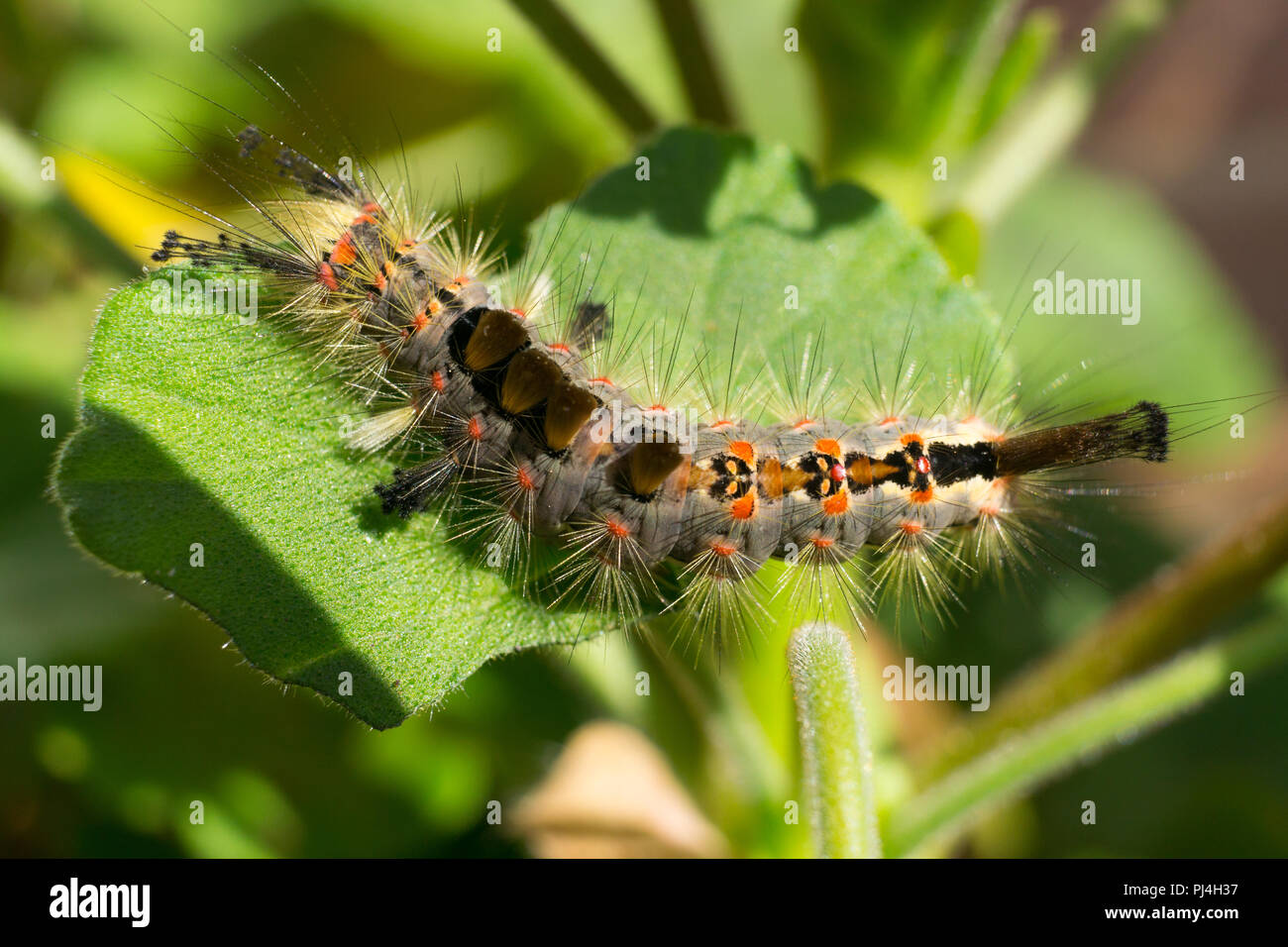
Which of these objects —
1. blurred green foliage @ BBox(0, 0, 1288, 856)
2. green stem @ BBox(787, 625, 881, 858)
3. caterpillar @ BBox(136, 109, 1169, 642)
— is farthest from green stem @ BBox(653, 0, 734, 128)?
green stem @ BBox(787, 625, 881, 858)

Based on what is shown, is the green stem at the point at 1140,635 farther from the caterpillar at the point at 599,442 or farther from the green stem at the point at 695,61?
the green stem at the point at 695,61

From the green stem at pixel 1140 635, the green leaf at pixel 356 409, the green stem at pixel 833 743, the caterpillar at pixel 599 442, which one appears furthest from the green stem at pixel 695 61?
the green stem at pixel 1140 635

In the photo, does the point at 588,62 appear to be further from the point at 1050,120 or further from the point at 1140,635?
the point at 1140,635

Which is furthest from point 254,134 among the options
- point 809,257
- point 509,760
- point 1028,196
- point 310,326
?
point 1028,196

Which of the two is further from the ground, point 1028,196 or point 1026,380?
point 1028,196

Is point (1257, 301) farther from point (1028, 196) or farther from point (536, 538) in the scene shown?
point (536, 538)

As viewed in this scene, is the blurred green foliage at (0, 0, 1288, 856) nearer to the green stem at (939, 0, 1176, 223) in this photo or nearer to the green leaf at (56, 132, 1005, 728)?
the green stem at (939, 0, 1176, 223)

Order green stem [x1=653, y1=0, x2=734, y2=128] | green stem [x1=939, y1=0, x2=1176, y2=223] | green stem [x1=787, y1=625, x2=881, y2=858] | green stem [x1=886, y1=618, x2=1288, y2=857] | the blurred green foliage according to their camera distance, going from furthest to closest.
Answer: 1. green stem [x1=939, y1=0, x2=1176, y2=223]
2. the blurred green foliage
3. green stem [x1=653, y1=0, x2=734, y2=128]
4. green stem [x1=886, y1=618, x2=1288, y2=857]
5. green stem [x1=787, y1=625, x2=881, y2=858]
